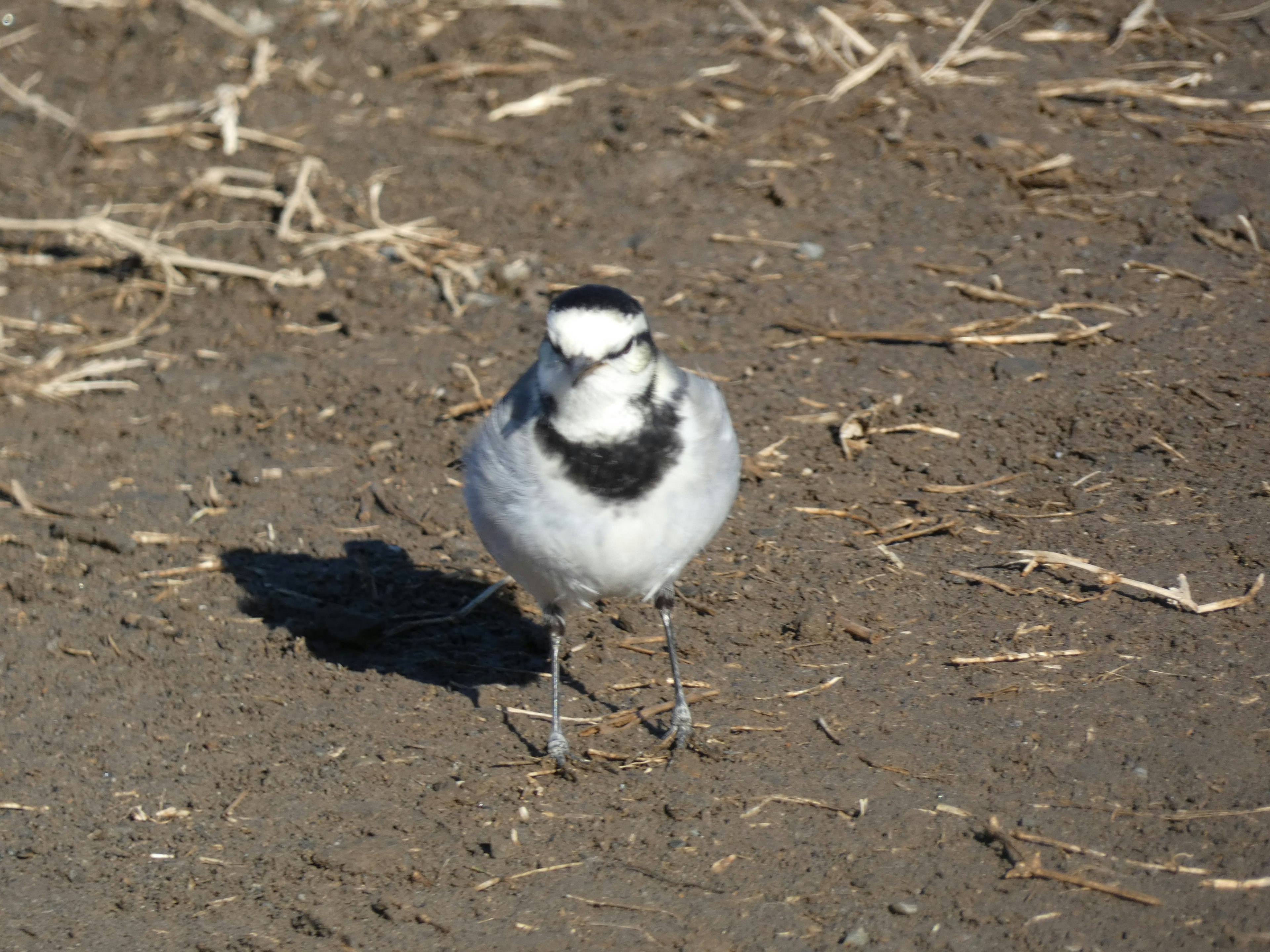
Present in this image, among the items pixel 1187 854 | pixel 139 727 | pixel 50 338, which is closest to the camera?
pixel 1187 854

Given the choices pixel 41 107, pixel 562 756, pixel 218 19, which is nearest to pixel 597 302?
pixel 562 756

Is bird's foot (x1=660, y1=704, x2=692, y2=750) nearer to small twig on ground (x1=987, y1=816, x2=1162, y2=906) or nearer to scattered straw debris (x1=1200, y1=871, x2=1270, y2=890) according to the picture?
small twig on ground (x1=987, y1=816, x2=1162, y2=906)

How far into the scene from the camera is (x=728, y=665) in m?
4.85

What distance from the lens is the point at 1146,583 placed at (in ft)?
15.7

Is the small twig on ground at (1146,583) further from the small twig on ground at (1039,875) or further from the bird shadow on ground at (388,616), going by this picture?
the bird shadow on ground at (388,616)

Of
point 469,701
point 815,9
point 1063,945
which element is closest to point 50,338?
point 469,701

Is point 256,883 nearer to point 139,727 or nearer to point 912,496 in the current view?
point 139,727

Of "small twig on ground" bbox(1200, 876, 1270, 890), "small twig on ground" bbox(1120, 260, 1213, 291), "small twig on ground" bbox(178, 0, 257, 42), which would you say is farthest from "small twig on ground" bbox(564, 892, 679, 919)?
"small twig on ground" bbox(178, 0, 257, 42)

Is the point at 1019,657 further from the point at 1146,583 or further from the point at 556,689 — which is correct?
the point at 556,689

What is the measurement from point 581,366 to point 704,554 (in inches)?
65.7

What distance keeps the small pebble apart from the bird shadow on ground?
172 centimetres

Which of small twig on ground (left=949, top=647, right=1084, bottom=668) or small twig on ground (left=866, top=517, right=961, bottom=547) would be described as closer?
small twig on ground (left=949, top=647, right=1084, bottom=668)

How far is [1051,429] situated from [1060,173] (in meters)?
2.10

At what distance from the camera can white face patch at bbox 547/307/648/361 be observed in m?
3.94
